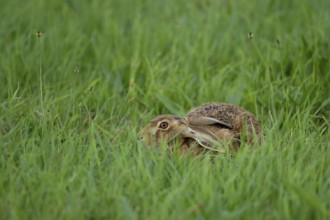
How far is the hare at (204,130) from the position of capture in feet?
15.8

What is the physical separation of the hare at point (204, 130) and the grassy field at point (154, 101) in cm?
18

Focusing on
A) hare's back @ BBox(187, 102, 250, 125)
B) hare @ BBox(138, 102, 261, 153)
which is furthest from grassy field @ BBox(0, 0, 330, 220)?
hare's back @ BBox(187, 102, 250, 125)

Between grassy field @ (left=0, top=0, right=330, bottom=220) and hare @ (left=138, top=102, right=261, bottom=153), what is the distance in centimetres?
18

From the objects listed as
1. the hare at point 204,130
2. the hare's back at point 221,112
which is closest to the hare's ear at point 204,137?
the hare at point 204,130

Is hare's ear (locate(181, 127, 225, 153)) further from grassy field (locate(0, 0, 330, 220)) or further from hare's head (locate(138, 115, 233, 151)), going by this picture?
grassy field (locate(0, 0, 330, 220))

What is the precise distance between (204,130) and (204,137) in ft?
0.22

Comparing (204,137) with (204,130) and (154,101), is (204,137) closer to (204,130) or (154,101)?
(204,130)

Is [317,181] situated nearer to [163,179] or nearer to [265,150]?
[265,150]

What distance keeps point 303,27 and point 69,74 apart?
8.64 feet

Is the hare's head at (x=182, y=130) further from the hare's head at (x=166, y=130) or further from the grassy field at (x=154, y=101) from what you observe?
the grassy field at (x=154, y=101)

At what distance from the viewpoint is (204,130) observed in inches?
191

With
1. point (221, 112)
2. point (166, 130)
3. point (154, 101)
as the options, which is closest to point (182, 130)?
point (166, 130)

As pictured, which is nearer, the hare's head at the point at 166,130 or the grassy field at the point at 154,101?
the grassy field at the point at 154,101

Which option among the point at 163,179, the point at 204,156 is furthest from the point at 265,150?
the point at 163,179
